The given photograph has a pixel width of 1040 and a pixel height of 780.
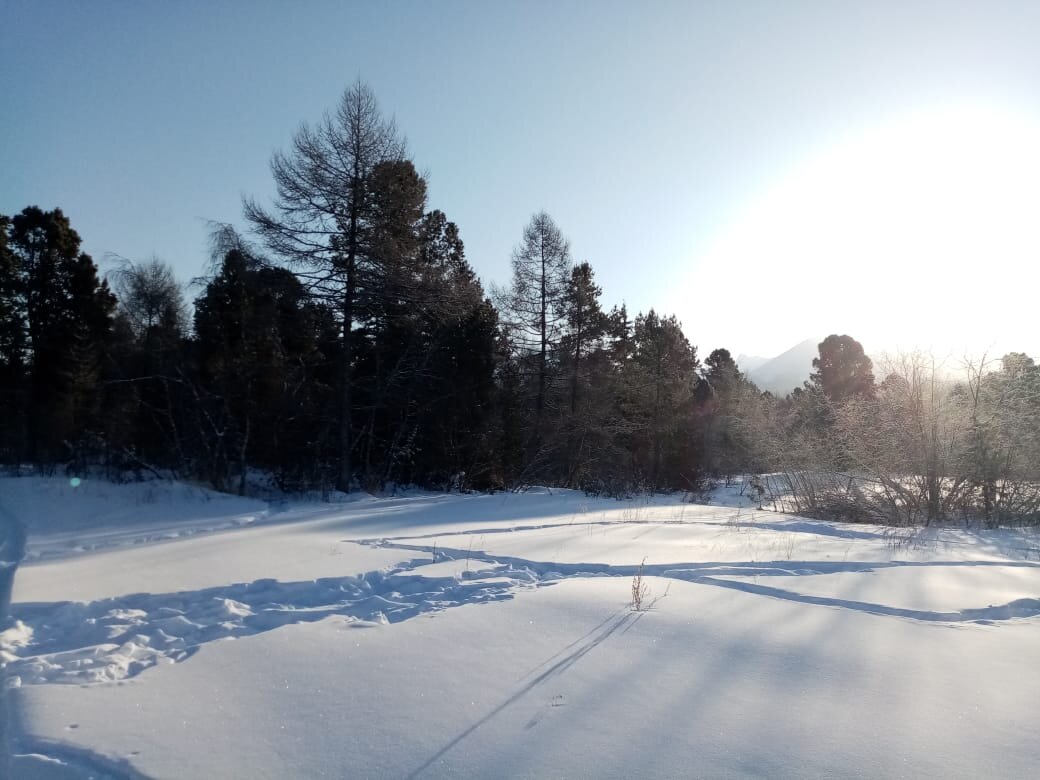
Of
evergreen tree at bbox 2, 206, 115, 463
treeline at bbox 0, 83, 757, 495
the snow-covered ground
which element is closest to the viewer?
the snow-covered ground

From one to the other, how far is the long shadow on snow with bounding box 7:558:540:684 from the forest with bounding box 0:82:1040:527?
1034 cm

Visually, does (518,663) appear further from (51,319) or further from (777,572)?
(51,319)

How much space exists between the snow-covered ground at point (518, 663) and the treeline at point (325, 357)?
904cm

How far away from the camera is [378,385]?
17.0m

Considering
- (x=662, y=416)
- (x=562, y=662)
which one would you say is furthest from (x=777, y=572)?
(x=662, y=416)

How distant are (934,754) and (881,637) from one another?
1530 millimetres

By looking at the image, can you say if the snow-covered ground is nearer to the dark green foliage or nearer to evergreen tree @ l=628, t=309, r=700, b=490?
evergreen tree @ l=628, t=309, r=700, b=490

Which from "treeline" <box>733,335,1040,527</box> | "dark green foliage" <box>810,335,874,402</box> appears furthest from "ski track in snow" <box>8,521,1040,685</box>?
"dark green foliage" <box>810,335,874,402</box>

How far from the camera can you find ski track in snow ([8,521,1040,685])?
3500mm

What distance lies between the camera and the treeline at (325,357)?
15156 millimetres

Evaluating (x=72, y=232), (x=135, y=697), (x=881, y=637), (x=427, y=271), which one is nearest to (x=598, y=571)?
(x=881, y=637)

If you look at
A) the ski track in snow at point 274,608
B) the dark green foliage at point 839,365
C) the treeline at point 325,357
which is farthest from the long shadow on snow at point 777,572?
the dark green foliage at point 839,365

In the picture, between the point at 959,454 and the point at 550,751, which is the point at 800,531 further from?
the point at 550,751

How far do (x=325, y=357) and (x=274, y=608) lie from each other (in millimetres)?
13929
